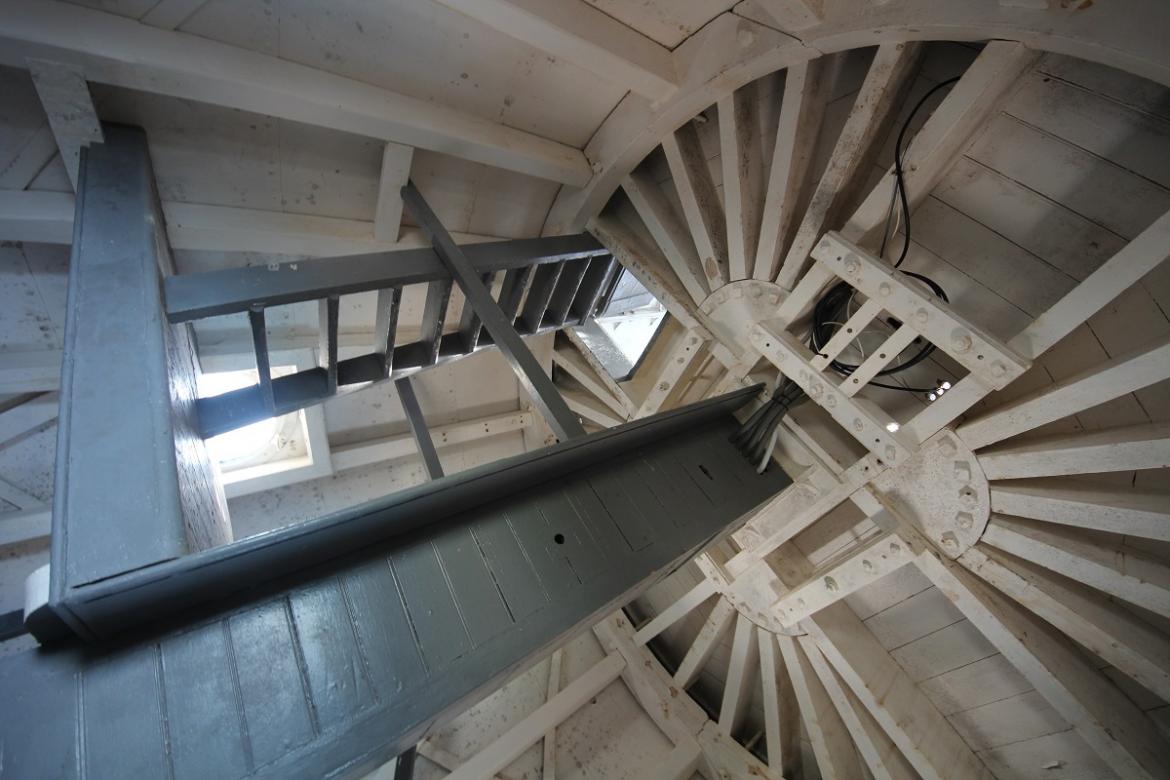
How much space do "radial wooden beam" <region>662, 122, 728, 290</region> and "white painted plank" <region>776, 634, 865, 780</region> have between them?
6.68 ft

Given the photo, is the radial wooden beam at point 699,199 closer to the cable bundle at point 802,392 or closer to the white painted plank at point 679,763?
the cable bundle at point 802,392

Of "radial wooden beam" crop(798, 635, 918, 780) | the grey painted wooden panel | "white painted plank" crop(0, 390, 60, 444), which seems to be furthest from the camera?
"white painted plank" crop(0, 390, 60, 444)

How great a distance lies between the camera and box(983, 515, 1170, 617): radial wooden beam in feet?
4.77

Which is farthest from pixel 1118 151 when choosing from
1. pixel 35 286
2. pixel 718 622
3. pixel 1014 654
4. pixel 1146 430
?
pixel 35 286

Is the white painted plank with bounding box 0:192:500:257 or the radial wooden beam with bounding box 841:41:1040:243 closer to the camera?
the radial wooden beam with bounding box 841:41:1040:243

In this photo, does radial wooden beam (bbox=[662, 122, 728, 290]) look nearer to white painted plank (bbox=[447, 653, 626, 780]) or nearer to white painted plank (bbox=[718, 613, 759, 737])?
white painted plank (bbox=[718, 613, 759, 737])

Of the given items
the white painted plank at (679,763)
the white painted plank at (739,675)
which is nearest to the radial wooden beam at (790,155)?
the white painted plank at (739,675)

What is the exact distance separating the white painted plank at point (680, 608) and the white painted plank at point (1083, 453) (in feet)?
5.42

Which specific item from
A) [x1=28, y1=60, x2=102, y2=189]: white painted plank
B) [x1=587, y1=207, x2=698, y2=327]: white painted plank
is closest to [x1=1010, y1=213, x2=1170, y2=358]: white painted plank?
[x1=587, y1=207, x2=698, y2=327]: white painted plank

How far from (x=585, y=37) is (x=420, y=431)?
7.15 ft

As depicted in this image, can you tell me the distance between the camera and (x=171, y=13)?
1.48m

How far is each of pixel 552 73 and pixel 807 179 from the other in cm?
116

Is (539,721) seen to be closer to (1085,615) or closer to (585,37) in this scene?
(1085,615)

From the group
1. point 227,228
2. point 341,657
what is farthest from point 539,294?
point 341,657
